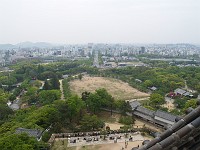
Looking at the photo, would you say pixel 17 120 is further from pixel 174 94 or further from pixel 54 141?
pixel 174 94

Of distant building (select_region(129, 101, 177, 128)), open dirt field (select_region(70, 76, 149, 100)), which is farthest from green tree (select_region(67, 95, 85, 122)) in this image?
open dirt field (select_region(70, 76, 149, 100))

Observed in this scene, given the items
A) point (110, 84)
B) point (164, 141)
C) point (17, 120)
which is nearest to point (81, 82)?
point (110, 84)

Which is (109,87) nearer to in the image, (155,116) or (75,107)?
(155,116)

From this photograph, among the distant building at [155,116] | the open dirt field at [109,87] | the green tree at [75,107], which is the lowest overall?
the open dirt field at [109,87]

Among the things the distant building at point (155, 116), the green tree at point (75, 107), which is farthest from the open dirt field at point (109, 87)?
the green tree at point (75, 107)

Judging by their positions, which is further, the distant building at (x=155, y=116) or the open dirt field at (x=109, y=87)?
the open dirt field at (x=109, y=87)

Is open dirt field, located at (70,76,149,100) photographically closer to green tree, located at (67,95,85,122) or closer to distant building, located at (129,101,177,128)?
distant building, located at (129,101,177,128)

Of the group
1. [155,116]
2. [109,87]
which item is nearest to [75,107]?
[155,116]

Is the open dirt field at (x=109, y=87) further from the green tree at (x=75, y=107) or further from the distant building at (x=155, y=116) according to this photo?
the green tree at (x=75, y=107)

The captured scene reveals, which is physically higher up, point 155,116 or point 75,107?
point 75,107
